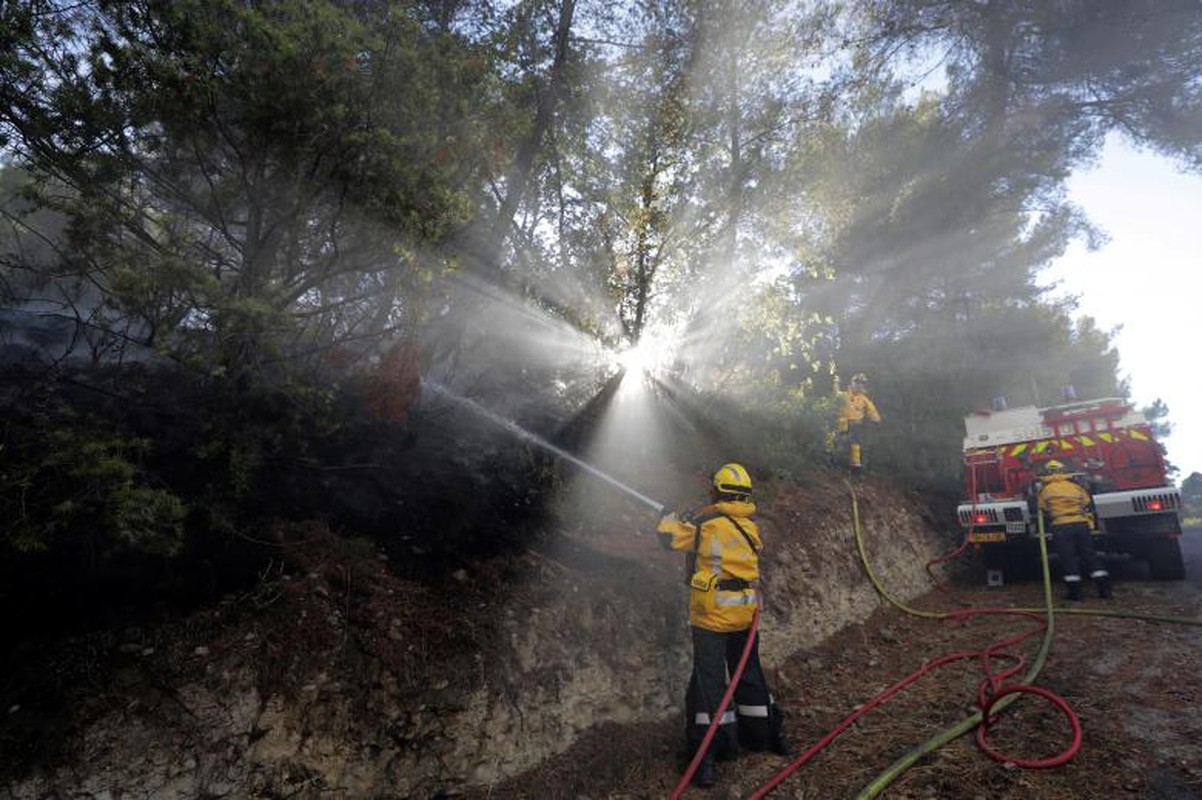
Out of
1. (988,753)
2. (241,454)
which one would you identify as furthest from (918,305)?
(241,454)

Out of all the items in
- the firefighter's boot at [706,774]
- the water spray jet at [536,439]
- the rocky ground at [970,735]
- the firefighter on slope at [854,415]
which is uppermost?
the firefighter on slope at [854,415]

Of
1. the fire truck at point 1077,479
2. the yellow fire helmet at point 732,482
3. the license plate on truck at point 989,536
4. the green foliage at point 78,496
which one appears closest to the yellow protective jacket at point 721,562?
Result: the yellow fire helmet at point 732,482

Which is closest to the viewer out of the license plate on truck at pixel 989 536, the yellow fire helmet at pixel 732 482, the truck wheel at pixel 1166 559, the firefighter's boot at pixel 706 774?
the firefighter's boot at pixel 706 774

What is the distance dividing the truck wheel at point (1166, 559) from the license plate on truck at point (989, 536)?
84.9 inches

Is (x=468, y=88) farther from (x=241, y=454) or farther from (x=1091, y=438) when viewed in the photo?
(x=1091, y=438)

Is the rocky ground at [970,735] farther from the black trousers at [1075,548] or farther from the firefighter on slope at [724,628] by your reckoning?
the black trousers at [1075,548]

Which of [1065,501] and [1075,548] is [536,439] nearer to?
[1065,501]

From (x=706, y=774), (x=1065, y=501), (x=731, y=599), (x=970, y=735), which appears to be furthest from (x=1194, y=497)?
(x=706, y=774)

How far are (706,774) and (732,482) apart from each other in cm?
227

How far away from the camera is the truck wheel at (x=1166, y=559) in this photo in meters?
8.22

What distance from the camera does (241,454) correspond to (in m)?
4.84

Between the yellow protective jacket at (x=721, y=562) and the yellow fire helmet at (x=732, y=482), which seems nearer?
the yellow protective jacket at (x=721, y=562)

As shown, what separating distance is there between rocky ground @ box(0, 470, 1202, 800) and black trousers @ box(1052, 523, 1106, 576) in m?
0.91

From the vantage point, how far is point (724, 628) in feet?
15.4
